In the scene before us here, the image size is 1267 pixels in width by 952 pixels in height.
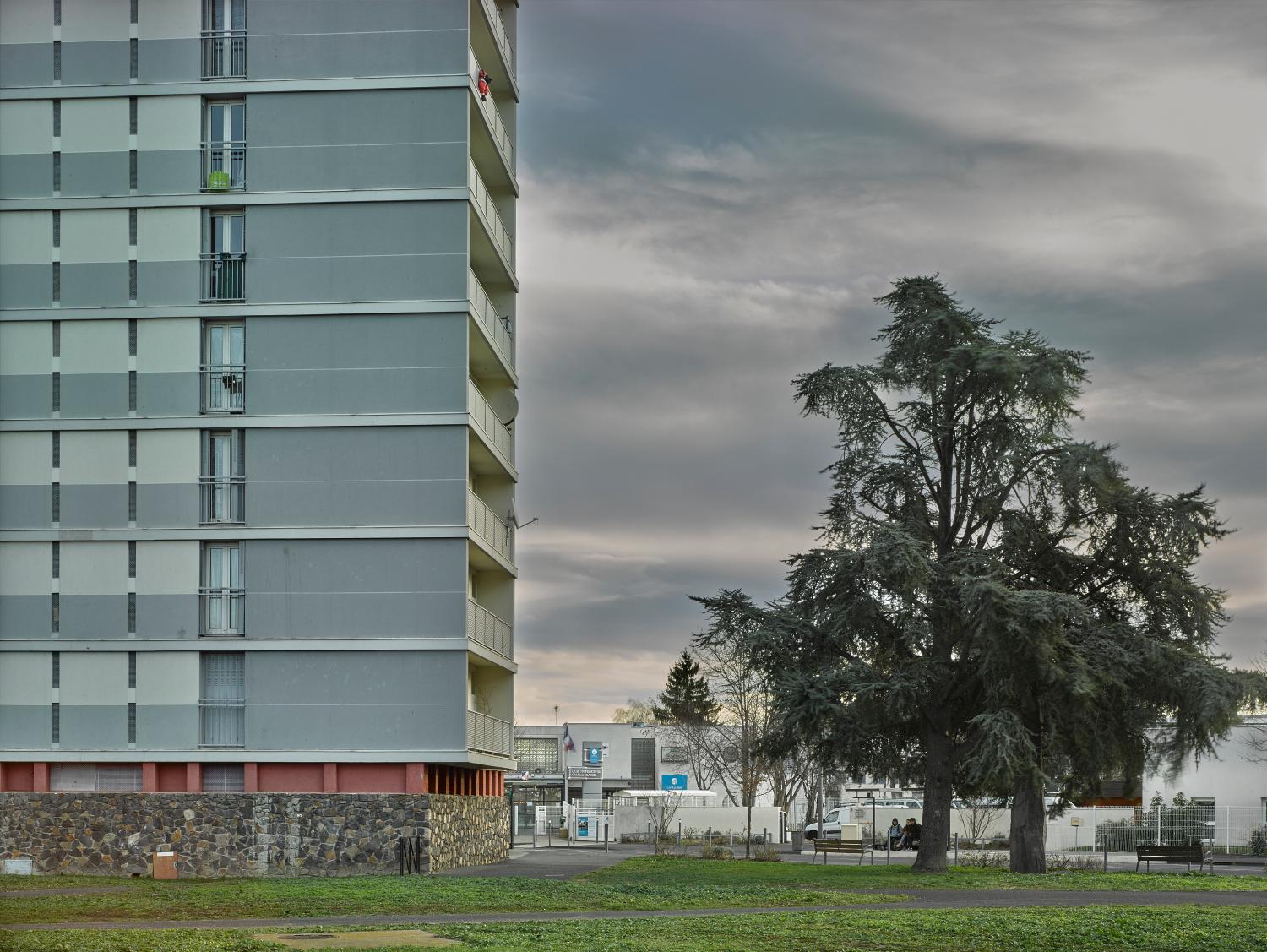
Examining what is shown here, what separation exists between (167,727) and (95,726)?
1.88m

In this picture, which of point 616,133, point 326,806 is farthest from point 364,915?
point 326,806

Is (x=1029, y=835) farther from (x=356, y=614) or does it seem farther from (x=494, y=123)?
(x=494, y=123)

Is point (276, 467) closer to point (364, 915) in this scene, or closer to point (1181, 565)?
point (364, 915)

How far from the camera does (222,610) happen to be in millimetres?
40625

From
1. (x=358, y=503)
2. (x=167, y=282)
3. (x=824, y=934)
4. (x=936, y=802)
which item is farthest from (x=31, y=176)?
(x=824, y=934)

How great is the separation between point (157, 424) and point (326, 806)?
10925 millimetres

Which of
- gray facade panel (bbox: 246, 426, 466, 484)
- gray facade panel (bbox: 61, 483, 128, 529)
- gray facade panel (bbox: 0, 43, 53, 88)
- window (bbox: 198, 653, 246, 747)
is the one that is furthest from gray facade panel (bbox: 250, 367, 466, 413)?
gray facade panel (bbox: 0, 43, 53, 88)

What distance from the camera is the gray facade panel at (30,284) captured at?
41.7 m

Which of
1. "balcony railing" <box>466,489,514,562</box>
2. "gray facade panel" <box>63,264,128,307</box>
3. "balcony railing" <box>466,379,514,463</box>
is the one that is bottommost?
"balcony railing" <box>466,489,514,562</box>

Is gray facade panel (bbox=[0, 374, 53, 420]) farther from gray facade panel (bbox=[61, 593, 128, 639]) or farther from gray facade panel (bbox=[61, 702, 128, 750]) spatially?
gray facade panel (bbox=[61, 702, 128, 750])

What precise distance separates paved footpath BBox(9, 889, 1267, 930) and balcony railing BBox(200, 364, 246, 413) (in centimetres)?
2098

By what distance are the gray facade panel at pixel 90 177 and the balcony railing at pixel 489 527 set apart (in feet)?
41.1

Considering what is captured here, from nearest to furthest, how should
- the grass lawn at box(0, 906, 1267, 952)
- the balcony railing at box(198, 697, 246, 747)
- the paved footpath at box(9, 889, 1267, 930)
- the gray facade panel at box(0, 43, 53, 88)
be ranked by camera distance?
the grass lawn at box(0, 906, 1267, 952), the paved footpath at box(9, 889, 1267, 930), the balcony railing at box(198, 697, 246, 747), the gray facade panel at box(0, 43, 53, 88)

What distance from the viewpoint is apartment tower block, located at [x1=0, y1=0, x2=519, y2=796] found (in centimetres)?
3997
